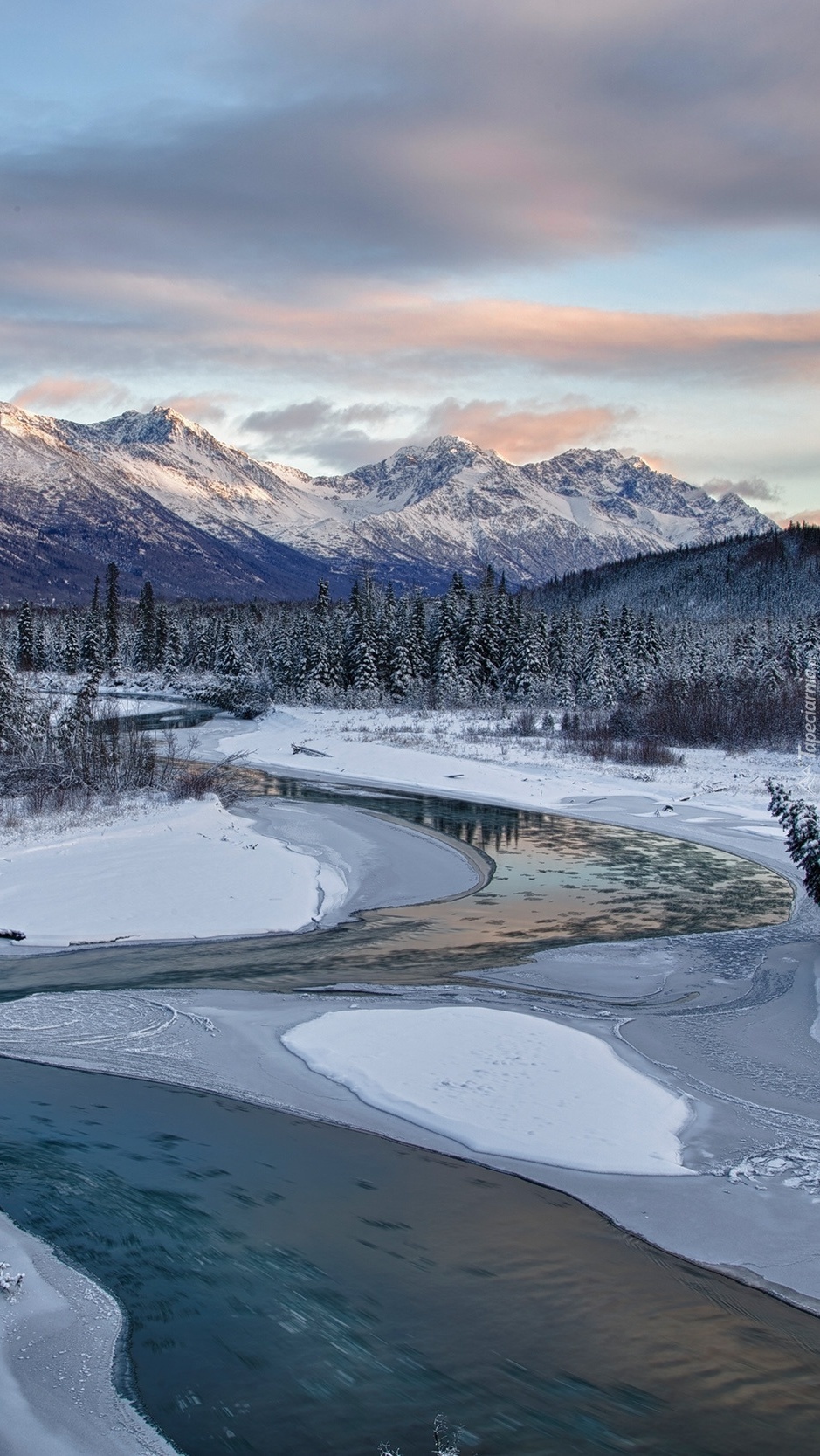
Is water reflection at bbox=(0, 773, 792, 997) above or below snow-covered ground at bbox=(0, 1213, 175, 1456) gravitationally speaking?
above

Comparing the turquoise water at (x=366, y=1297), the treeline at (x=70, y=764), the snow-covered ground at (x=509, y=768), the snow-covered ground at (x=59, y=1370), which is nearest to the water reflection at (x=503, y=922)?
the turquoise water at (x=366, y=1297)

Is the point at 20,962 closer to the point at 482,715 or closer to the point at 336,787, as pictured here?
the point at 336,787

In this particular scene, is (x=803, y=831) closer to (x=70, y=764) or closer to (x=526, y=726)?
(x=70, y=764)

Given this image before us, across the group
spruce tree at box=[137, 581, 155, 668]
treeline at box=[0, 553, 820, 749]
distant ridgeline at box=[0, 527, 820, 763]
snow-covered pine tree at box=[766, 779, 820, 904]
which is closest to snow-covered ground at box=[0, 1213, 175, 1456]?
snow-covered pine tree at box=[766, 779, 820, 904]

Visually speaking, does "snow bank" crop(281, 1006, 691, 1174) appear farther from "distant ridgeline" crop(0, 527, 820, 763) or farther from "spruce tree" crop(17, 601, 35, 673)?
"spruce tree" crop(17, 601, 35, 673)

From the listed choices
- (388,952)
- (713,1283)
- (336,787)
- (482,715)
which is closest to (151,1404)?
(713,1283)

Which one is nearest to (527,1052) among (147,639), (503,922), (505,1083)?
(505,1083)
